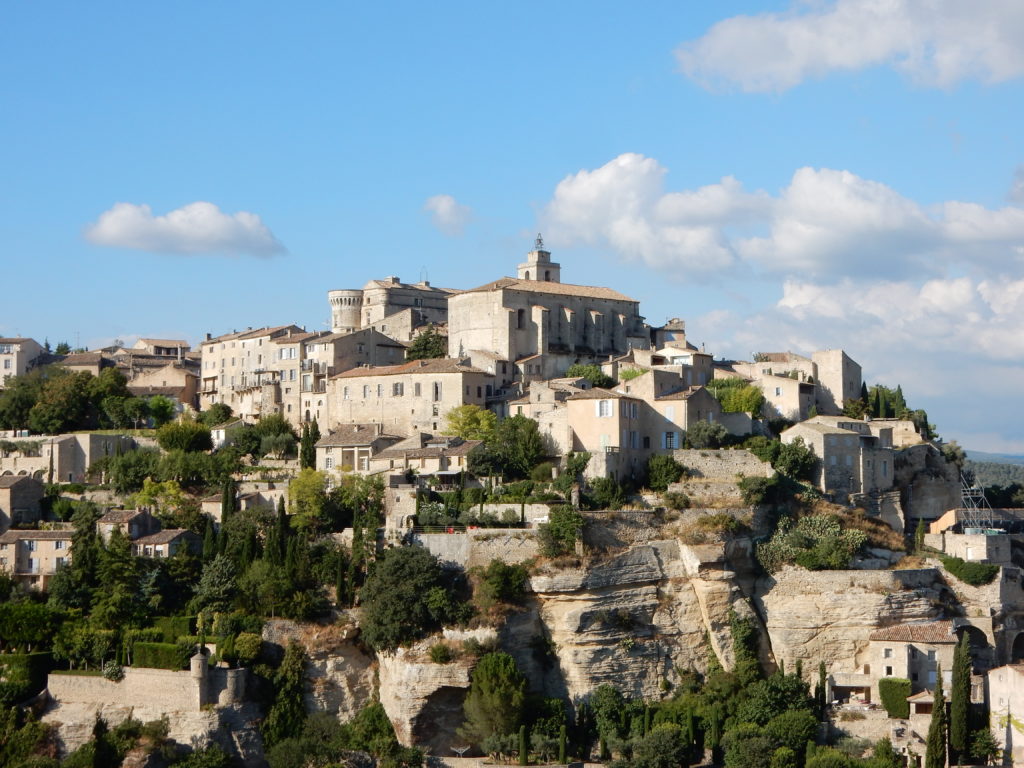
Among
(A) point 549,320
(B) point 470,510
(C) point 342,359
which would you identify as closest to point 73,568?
(B) point 470,510

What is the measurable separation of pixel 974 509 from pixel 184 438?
110 ft

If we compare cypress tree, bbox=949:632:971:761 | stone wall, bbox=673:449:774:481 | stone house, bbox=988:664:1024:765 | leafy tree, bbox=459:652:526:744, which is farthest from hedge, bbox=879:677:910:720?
leafy tree, bbox=459:652:526:744

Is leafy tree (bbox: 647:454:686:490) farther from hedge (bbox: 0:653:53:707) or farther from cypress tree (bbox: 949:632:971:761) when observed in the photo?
hedge (bbox: 0:653:53:707)

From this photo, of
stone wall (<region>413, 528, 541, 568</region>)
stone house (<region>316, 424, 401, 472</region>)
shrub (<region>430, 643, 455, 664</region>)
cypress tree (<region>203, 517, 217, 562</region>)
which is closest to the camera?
shrub (<region>430, 643, 455, 664</region>)

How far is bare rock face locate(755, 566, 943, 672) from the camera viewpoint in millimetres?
55969

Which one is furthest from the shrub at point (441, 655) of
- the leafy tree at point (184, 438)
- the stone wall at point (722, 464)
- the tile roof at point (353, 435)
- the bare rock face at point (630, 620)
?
the leafy tree at point (184, 438)

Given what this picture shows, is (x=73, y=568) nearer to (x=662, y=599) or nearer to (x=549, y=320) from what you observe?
(x=662, y=599)

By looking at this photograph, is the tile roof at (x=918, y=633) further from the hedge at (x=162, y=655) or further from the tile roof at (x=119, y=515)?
the tile roof at (x=119, y=515)

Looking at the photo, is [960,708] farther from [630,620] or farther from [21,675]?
[21,675]

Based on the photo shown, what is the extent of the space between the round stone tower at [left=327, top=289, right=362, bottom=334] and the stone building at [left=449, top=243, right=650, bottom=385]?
11.6 m

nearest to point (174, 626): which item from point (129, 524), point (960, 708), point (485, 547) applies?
point (129, 524)

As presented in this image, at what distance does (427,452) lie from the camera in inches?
2462

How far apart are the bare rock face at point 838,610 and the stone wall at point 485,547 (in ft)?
29.5

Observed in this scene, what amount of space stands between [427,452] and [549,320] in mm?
14570
